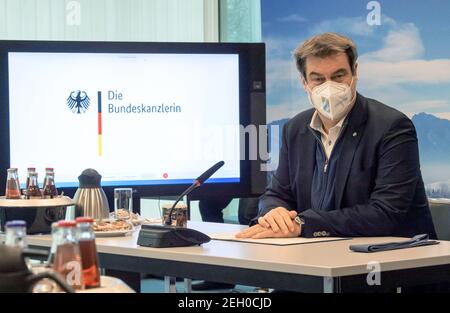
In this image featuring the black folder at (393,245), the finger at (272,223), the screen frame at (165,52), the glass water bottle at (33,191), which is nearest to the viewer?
the black folder at (393,245)

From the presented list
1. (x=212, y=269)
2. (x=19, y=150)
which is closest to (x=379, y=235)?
(x=212, y=269)

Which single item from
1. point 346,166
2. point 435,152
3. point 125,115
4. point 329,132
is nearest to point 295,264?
point 346,166

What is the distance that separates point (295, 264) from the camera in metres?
2.00

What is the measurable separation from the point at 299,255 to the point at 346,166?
2.22 ft

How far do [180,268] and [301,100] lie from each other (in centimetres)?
354

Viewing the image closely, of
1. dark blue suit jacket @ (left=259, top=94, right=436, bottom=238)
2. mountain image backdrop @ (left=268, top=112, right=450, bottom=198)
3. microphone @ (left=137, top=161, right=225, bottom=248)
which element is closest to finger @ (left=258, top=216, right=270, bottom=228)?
dark blue suit jacket @ (left=259, top=94, right=436, bottom=238)

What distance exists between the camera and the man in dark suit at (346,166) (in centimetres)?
260

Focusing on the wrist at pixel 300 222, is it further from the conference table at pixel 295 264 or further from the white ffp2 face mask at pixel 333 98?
the white ffp2 face mask at pixel 333 98

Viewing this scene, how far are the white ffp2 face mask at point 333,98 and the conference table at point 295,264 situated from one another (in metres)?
0.48

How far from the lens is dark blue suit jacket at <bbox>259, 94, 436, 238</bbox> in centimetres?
261

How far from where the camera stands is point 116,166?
126 inches

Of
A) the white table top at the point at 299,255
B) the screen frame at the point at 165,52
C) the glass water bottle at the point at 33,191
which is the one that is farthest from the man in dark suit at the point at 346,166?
the glass water bottle at the point at 33,191

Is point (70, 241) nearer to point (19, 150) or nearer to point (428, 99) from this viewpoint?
point (19, 150)

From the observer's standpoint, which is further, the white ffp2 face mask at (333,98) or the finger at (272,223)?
the white ffp2 face mask at (333,98)
